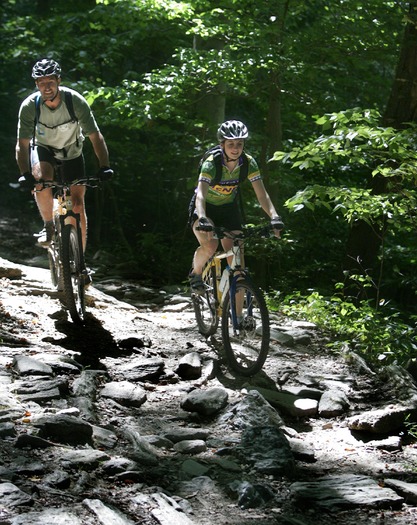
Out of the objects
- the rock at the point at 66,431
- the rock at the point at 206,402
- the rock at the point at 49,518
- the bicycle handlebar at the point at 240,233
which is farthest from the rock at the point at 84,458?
the bicycle handlebar at the point at 240,233

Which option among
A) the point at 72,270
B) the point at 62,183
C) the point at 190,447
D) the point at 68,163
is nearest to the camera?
the point at 190,447

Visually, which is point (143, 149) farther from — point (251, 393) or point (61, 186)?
point (251, 393)

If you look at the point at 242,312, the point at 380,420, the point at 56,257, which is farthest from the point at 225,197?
the point at 380,420

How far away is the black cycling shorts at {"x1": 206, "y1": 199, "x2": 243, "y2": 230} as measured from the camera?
693 cm

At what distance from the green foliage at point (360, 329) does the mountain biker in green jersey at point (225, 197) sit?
5.71 ft

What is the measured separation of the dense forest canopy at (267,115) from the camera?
32.2 feet

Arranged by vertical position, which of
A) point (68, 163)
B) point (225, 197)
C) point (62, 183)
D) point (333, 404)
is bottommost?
point (333, 404)

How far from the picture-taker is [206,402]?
5.62m

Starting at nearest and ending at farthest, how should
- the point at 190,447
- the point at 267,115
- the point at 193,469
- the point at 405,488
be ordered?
the point at 405,488 < the point at 193,469 < the point at 190,447 < the point at 267,115

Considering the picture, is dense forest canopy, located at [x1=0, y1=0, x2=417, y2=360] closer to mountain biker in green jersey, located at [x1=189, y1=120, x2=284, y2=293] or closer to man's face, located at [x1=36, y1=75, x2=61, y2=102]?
mountain biker in green jersey, located at [x1=189, y1=120, x2=284, y2=293]

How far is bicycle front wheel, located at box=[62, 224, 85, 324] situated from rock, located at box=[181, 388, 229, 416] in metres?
1.97

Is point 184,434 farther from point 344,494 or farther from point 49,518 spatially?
point 49,518

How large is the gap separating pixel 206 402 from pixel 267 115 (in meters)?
9.42

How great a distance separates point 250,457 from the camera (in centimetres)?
474
